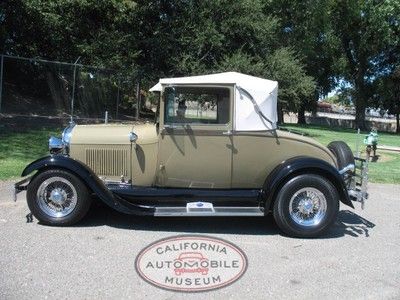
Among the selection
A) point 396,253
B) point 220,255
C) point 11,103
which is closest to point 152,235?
point 220,255

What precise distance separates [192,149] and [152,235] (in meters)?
1.21

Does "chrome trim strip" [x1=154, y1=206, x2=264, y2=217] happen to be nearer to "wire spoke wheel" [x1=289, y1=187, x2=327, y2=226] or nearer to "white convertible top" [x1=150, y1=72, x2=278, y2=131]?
"wire spoke wheel" [x1=289, y1=187, x2=327, y2=226]

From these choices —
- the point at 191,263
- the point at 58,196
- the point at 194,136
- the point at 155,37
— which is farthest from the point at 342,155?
the point at 155,37

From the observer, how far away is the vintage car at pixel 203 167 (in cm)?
624

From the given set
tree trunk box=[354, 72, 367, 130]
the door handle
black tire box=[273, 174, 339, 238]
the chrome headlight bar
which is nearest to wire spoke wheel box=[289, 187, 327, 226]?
black tire box=[273, 174, 339, 238]

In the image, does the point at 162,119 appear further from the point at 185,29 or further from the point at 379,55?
the point at 379,55

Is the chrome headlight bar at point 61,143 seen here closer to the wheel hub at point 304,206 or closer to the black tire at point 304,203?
the black tire at point 304,203

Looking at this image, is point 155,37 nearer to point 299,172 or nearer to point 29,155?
point 29,155

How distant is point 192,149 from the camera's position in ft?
21.2

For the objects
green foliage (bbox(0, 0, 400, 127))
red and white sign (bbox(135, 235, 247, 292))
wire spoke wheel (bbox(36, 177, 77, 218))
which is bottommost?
red and white sign (bbox(135, 235, 247, 292))

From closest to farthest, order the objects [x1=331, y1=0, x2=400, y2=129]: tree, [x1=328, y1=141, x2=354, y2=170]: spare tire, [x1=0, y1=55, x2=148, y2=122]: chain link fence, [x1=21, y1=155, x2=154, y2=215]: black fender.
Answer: [x1=21, y1=155, x2=154, y2=215]: black fender
[x1=328, y1=141, x2=354, y2=170]: spare tire
[x1=0, y1=55, x2=148, y2=122]: chain link fence
[x1=331, y1=0, x2=400, y2=129]: tree

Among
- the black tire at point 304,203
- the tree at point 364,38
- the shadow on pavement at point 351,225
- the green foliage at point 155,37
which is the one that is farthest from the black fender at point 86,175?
the tree at point 364,38

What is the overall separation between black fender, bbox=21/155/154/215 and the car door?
63 centimetres

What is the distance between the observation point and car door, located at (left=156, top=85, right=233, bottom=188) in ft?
21.2
